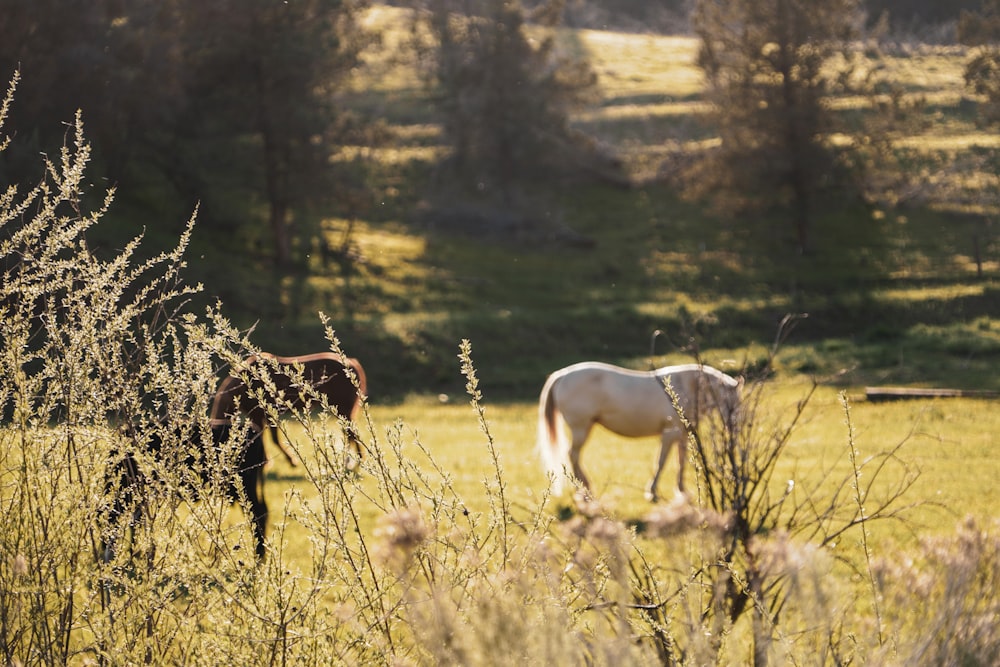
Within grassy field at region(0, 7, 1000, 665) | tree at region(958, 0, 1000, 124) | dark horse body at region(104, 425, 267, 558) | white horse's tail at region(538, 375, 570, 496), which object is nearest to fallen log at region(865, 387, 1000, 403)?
grassy field at region(0, 7, 1000, 665)

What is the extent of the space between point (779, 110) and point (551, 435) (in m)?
27.2

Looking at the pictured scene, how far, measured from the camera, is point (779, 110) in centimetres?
3631

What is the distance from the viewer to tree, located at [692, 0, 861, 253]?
36375 millimetres

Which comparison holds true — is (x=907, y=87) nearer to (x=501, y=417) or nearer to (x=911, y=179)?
(x=911, y=179)

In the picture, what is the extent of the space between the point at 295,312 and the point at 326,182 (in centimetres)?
705

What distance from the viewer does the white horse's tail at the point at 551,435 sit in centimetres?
1171

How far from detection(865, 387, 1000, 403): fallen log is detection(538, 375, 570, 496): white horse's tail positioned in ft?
28.5

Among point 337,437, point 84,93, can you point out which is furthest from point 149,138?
point 337,437

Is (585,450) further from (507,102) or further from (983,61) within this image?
(507,102)

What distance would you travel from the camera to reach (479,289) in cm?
3114

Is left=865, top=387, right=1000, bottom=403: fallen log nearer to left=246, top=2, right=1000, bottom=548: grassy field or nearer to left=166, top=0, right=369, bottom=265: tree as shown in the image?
left=246, top=2, right=1000, bottom=548: grassy field

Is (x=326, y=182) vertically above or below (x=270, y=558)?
above

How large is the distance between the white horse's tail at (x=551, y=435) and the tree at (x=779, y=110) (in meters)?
26.0

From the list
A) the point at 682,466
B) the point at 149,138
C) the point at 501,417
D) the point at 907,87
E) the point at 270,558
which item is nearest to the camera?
the point at 270,558
